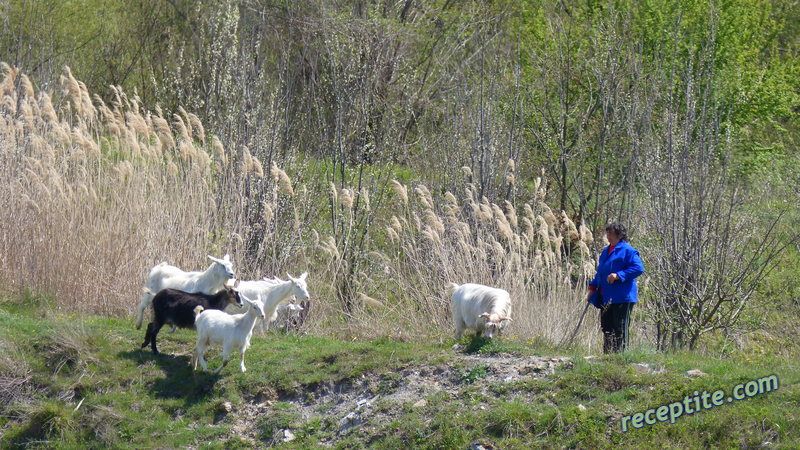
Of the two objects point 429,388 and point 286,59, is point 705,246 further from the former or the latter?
point 286,59

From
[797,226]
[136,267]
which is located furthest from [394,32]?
[797,226]

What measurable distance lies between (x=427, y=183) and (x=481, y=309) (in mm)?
6186

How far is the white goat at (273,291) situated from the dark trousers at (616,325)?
140 inches

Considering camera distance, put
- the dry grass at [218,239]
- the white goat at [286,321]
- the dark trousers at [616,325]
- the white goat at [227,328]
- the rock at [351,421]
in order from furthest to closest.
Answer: the dry grass at [218,239]
the white goat at [286,321]
the dark trousers at [616,325]
the white goat at [227,328]
the rock at [351,421]

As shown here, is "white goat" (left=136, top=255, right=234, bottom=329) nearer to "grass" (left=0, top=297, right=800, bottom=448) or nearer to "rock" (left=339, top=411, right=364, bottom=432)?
"grass" (left=0, top=297, right=800, bottom=448)

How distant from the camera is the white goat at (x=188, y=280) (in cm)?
1198

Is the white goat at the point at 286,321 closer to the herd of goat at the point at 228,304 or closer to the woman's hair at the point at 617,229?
the herd of goat at the point at 228,304

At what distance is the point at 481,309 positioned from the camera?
37.4ft

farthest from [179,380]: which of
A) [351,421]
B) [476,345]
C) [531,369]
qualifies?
[531,369]

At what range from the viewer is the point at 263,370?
36.2 ft

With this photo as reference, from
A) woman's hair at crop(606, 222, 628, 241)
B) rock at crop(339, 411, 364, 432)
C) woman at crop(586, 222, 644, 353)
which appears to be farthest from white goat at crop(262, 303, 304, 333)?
woman's hair at crop(606, 222, 628, 241)

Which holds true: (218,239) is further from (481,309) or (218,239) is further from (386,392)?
(386,392)

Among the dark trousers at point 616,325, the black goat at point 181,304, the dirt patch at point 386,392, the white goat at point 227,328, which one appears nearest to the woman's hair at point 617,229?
the dark trousers at point 616,325

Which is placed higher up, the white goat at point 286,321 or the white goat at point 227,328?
the white goat at point 227,328
